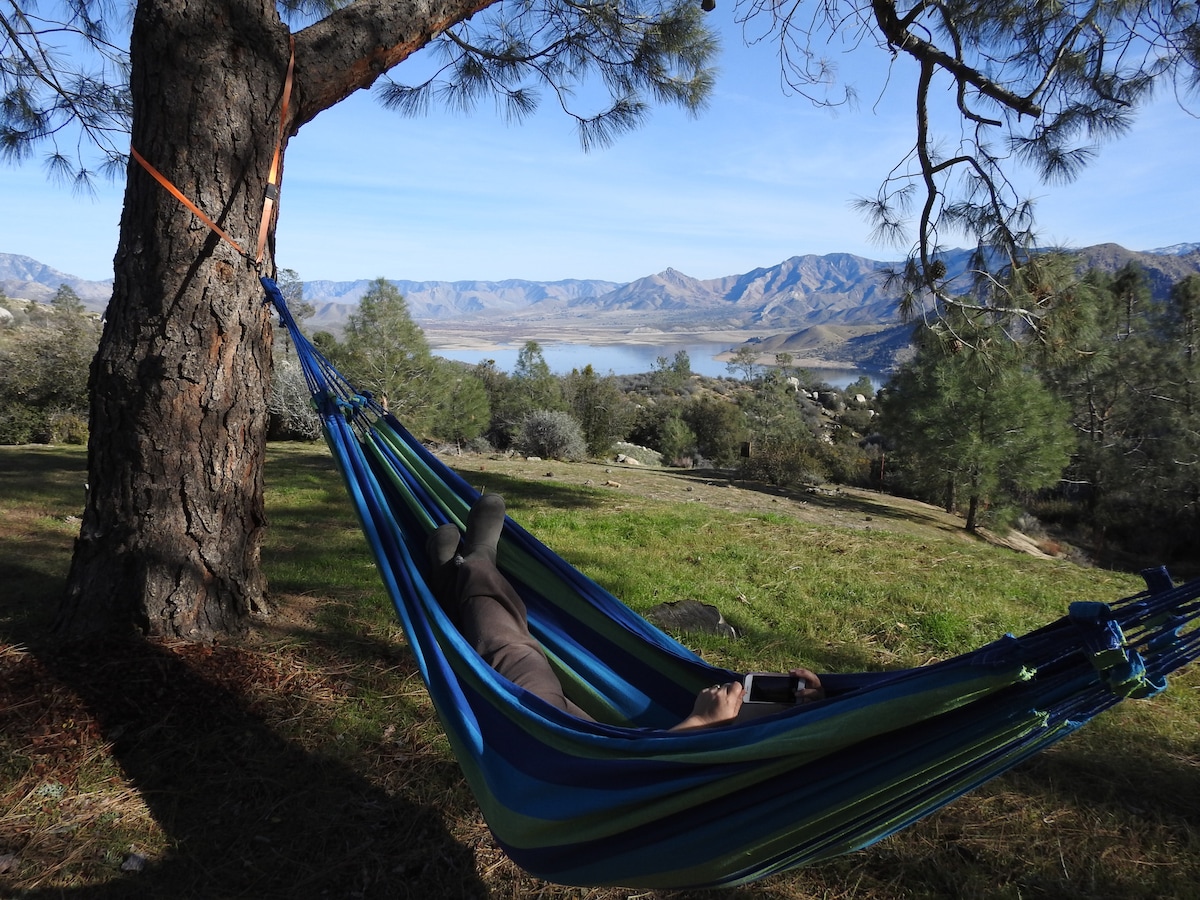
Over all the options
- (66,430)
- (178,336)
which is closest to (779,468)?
(66,430)

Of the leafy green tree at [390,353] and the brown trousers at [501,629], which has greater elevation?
the leafy green tree at [390,353]

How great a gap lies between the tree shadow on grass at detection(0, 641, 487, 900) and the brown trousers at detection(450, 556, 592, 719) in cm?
37

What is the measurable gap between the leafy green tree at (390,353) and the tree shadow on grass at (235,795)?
14197 millimetres

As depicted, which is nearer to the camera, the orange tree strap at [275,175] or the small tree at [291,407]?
the orange tree strap at [275,175]

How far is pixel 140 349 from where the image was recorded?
1986 millimetres

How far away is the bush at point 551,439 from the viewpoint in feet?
40.4

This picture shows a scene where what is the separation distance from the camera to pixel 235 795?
1.64 m

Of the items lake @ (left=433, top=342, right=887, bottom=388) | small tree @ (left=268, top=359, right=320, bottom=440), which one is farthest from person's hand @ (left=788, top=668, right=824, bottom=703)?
lake @ (left=433, top=342, right=887, bottom=388)

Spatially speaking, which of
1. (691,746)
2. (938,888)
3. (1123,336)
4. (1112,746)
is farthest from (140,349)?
(1123,336)

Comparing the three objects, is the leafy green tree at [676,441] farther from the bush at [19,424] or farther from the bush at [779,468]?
the bush at [19,424]

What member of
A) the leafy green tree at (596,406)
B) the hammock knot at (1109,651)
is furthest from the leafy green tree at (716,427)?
the hammock knot at (1109,651)

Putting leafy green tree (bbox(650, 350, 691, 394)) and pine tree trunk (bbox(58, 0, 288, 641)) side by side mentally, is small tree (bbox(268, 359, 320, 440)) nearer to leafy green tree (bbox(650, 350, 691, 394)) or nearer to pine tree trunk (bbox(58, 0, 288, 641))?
pine tree trunk (bbox(58, 0, 288, 641))

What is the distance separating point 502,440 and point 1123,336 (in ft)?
46.9

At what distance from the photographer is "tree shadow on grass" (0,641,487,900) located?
142 cm
